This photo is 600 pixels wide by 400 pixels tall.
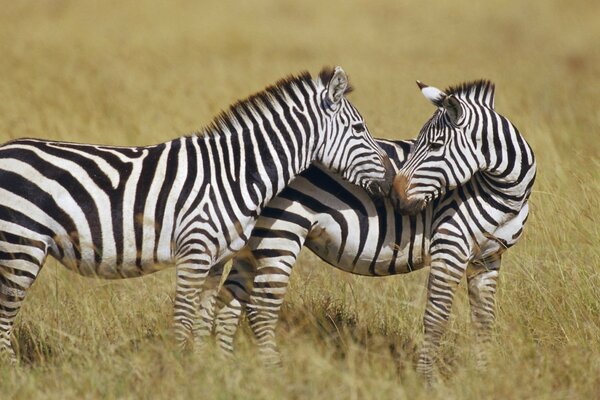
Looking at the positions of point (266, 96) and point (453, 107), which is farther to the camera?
point (266, 96)

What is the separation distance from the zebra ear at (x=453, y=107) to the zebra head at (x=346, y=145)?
1.80ft

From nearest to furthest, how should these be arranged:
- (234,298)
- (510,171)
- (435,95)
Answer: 1. (510,171)
2. (435,95)
3. (234,298)

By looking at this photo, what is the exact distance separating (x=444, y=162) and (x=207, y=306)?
198cm

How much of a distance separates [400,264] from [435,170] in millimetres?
750

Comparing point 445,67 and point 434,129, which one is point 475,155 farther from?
point 445,67

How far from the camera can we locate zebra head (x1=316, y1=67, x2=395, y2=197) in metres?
6.41

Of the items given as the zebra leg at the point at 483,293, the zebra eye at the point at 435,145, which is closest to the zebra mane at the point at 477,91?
the zebra eye at the point at 435,145

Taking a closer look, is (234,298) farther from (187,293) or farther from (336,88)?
(336,88)

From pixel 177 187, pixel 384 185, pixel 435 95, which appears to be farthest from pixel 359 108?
pixel 177 187

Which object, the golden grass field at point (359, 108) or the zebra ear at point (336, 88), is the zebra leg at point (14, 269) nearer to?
the golden grass field at point (359, 108)

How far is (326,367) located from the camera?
5.48m

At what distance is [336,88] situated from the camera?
21.4 ft

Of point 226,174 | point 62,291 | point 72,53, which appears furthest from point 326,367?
point 72,53

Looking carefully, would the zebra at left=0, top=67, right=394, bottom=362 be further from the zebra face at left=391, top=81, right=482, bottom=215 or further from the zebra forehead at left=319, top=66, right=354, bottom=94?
the zebra face at left=391, top=81, right=482, bottom=215
